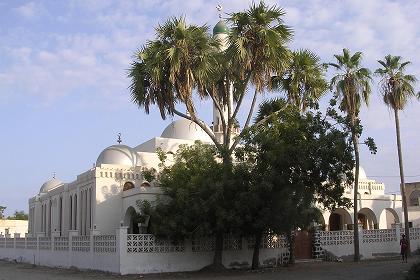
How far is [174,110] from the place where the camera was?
23.9 m

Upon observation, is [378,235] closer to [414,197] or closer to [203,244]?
[203,244]

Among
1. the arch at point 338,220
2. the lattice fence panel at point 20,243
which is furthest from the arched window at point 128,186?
the arch at point 338,220

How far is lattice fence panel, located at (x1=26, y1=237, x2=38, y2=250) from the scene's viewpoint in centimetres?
3294

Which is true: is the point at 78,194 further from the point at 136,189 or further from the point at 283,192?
the point at 283,192

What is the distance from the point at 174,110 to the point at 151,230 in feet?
18.0

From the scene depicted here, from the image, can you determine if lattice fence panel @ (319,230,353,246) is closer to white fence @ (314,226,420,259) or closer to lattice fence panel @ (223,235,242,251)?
white fence @ (314,226,420,259)

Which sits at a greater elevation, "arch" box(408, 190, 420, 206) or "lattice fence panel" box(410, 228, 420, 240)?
"arch" box(408, 190, 420, 206)

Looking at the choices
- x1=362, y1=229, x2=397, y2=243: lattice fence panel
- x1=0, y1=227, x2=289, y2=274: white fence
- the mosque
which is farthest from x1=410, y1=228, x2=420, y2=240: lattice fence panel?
x1=0, y1=227, x2=289, y2=274: white fence

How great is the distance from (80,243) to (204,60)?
1127cm

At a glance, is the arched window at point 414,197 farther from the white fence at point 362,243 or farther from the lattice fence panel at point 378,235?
the lattice fence panel at point 378,235

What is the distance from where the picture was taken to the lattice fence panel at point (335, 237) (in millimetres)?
29156

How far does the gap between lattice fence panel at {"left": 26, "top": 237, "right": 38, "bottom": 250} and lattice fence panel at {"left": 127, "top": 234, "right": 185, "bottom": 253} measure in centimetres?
1268

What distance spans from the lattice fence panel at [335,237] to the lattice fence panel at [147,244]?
380 inches

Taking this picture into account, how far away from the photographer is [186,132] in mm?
35500
